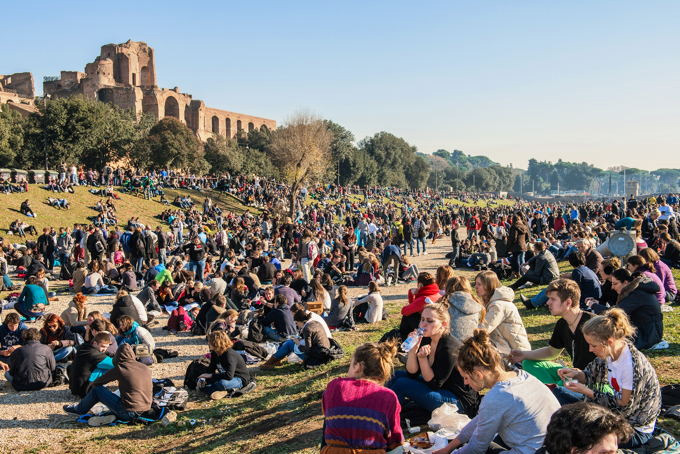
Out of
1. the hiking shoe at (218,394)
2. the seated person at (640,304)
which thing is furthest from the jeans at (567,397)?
the hiking shoe at (218,394)

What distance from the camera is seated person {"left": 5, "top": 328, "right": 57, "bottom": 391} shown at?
779cm

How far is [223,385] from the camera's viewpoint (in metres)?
7.46

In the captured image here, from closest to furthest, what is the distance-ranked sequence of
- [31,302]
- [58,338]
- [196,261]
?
[58,338] < [31,302] < [196,261]

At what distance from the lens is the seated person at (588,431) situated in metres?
2.74

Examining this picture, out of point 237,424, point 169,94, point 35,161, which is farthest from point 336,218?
point 169,94

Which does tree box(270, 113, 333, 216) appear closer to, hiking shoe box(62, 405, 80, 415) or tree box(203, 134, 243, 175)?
tree box(203, 134, 243, 175)

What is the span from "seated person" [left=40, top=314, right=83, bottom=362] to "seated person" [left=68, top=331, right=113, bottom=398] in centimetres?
134

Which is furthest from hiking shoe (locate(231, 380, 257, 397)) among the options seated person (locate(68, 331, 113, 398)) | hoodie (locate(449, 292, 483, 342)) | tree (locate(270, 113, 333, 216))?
tree (locate(270, 113, 333, 216))

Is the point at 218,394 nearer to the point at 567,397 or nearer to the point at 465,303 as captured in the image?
the point at 465,303

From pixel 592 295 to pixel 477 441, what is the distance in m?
6.40

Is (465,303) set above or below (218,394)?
above

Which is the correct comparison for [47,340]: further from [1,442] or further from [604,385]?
[604,385]

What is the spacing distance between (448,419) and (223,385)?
376 cm

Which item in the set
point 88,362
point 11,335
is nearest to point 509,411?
point 88,362
